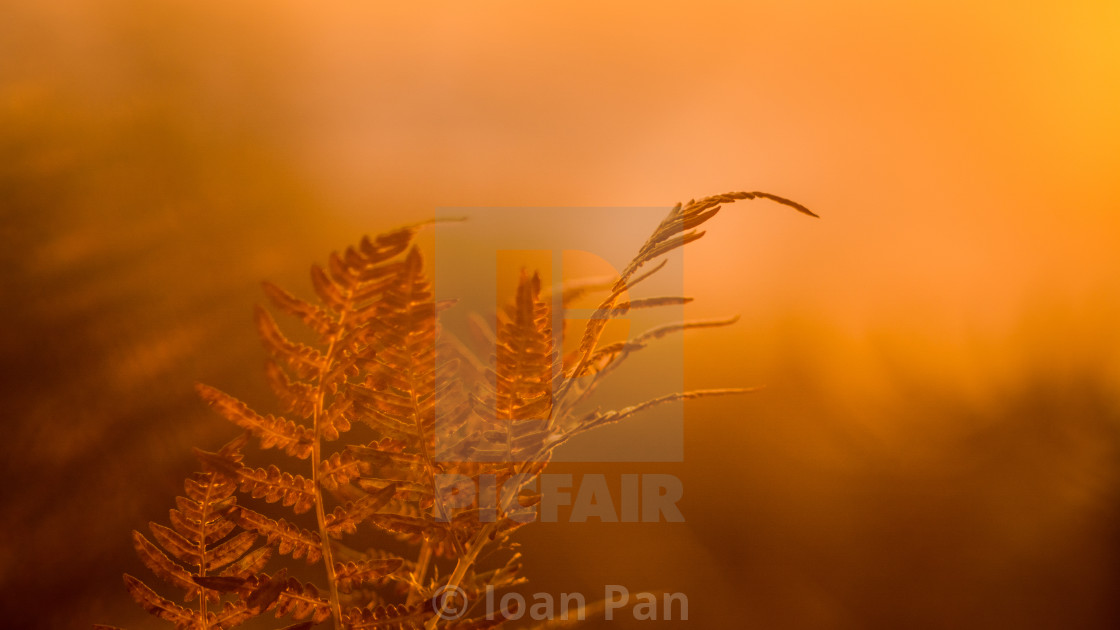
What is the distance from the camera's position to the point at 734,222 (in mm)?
934

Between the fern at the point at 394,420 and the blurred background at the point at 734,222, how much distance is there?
49cm

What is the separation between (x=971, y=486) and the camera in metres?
0.82

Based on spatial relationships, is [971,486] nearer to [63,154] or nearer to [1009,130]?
[1009,130]

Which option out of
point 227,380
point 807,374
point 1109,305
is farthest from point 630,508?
point 1109,305

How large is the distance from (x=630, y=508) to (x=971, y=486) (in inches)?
19.8

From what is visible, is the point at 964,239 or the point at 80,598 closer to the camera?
the point at 80,598
